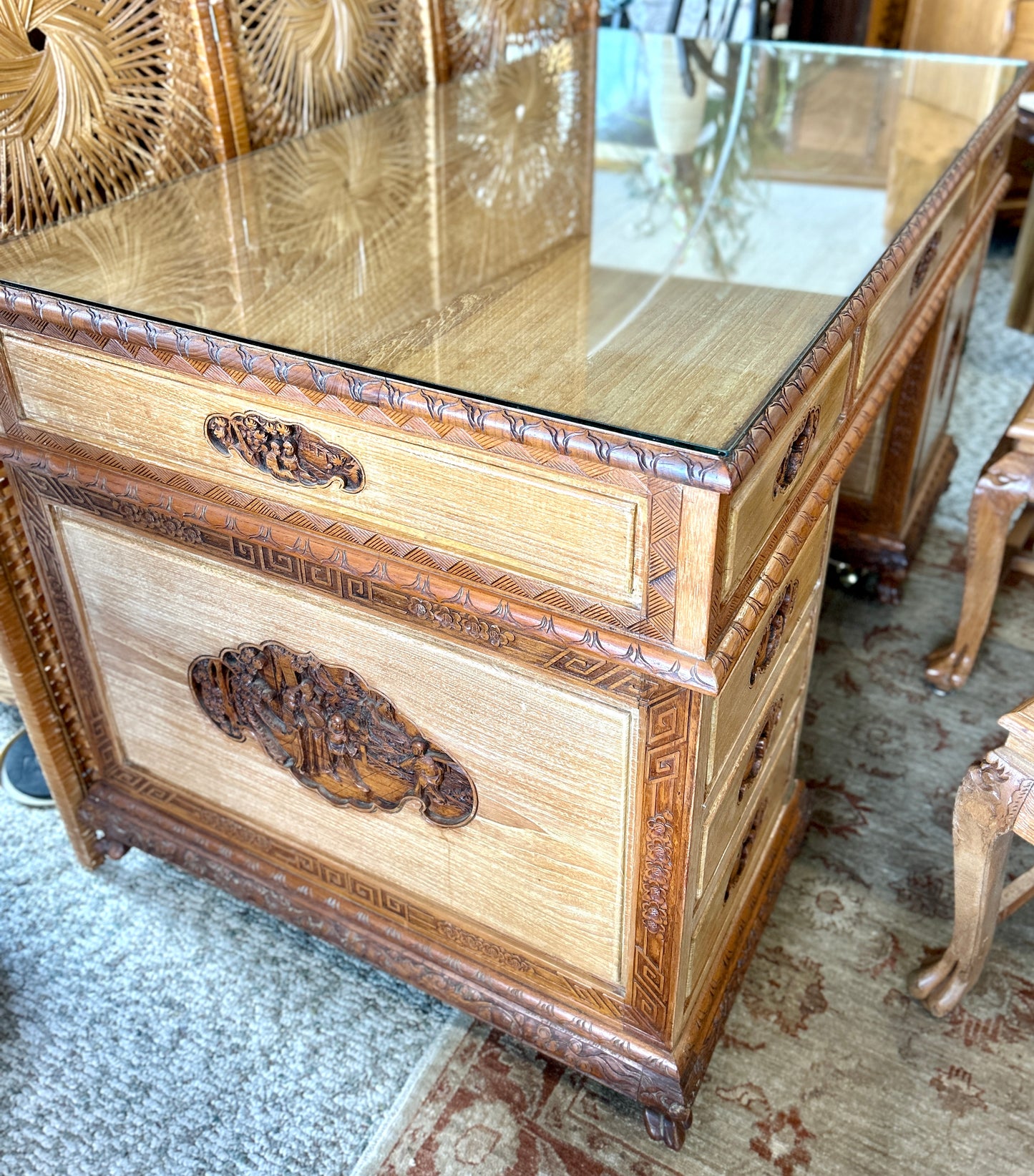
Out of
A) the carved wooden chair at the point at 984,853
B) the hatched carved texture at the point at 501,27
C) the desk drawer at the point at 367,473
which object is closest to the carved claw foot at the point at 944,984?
the carved wooden chair at the point at 984,853

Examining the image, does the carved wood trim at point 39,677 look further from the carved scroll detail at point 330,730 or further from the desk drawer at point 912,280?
the desk drawer at point 912,280

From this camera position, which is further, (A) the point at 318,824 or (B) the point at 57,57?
(A) the point at 318,824

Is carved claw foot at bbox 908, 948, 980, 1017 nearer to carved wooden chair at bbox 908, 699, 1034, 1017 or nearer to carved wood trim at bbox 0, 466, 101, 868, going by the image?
carved wooden chair at bbox 908, 699, 1034, 1017

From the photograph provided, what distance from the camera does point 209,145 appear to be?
3.34 feet

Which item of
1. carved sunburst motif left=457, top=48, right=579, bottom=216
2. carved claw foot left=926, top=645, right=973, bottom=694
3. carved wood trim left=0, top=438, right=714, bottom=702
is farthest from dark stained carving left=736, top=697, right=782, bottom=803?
carved claw foot left=926, top=645, right=973, bottom=694

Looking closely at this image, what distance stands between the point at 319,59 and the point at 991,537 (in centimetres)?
95

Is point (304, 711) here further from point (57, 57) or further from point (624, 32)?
point (624, 32)

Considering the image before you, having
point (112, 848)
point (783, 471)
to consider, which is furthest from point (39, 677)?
point (783, 471)

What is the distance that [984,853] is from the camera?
2.95ft

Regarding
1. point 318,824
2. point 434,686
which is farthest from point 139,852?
point 434,686

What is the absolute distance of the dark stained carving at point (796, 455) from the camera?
678mm

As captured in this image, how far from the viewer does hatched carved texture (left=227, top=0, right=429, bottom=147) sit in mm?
1036

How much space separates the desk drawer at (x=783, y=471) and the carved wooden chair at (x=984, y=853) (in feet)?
0.95

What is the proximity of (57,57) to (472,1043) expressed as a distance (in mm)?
922
